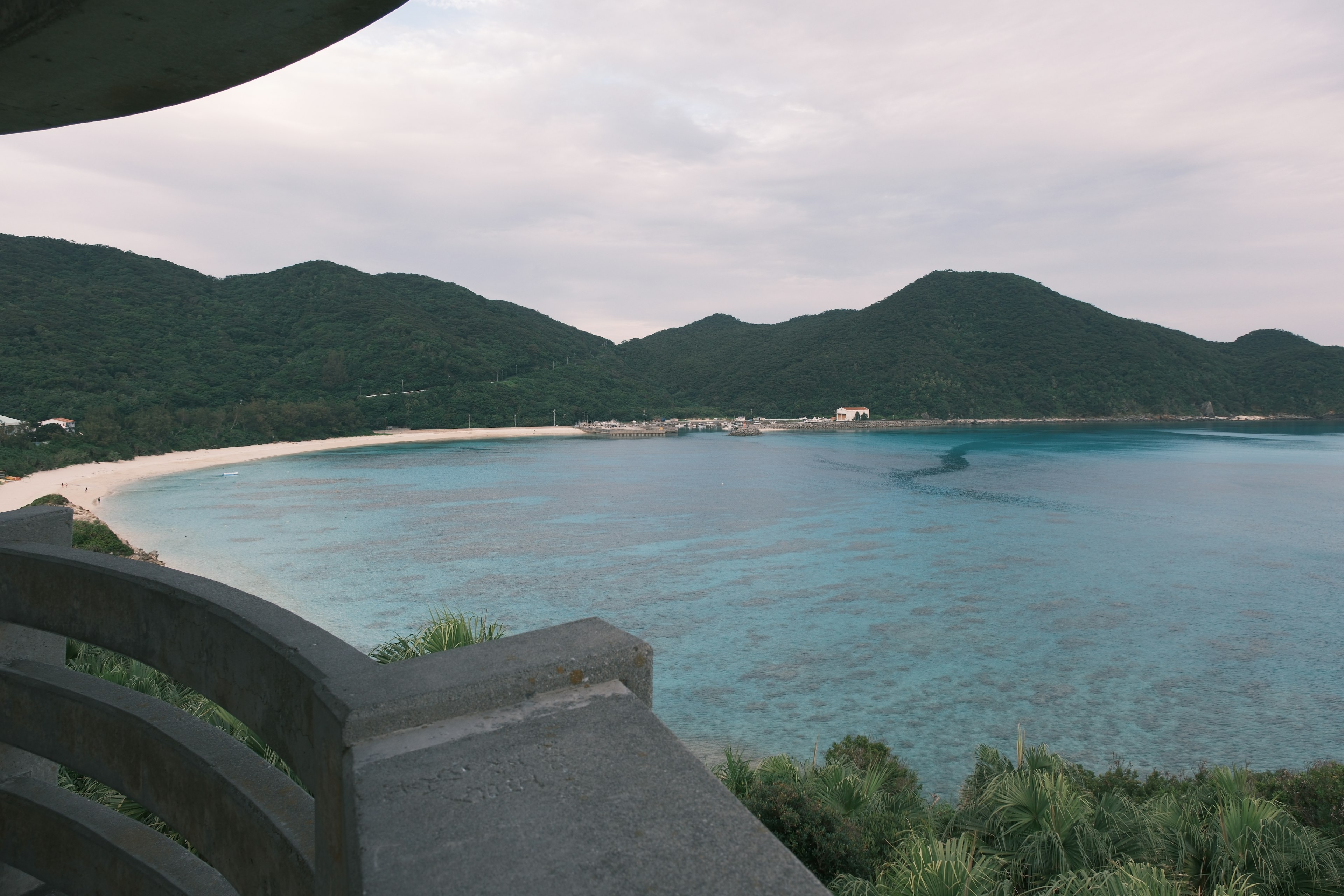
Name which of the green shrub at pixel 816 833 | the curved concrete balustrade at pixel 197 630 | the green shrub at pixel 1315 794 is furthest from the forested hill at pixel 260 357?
the green shrub at pixel 1315 794

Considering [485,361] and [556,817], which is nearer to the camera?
[556,817]

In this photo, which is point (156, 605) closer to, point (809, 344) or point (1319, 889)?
point (1319, 889)

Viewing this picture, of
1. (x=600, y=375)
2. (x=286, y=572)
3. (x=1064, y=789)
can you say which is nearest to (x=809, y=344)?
(x=600, y=375)

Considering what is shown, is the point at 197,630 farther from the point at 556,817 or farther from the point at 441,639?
the point at 441,639

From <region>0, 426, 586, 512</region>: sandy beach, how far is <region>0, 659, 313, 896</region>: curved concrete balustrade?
80.8ft

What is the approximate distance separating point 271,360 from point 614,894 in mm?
122428

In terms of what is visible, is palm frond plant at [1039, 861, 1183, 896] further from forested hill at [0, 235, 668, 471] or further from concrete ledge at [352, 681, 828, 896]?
forested hill at [0, 235, 668, 471]

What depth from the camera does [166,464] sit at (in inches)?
2419

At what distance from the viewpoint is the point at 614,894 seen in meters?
1.41

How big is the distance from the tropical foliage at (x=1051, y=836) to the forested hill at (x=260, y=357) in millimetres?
58612

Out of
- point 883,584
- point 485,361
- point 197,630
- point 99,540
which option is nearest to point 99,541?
point 99,540

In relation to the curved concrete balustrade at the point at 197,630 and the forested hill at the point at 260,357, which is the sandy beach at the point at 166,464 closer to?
the forested hill at the point at 260,357

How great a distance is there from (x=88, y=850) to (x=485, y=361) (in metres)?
133

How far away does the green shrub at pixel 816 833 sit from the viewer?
686 cm
